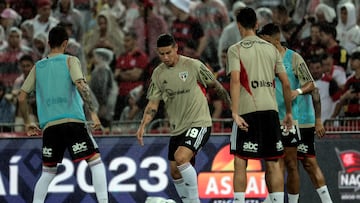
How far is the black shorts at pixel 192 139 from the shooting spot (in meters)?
14.1

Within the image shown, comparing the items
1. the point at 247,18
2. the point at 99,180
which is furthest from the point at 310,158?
the point at 99,180

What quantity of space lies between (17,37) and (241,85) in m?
8.73

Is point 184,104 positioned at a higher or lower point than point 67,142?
higher

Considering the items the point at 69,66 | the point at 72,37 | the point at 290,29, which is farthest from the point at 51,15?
the point at 69,66

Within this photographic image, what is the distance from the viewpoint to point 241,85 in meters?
13.2

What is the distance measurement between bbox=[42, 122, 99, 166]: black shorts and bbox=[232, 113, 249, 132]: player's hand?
2024 millimetres

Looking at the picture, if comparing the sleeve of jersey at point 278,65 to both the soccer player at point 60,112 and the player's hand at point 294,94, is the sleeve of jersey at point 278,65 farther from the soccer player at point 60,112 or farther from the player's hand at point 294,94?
the soccer player at point 60,112

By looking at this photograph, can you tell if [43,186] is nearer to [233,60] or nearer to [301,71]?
[233,60]

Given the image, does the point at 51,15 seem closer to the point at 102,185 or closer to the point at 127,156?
the point at 127,156

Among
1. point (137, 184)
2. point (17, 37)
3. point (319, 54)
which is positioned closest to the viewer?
point (137, 184)

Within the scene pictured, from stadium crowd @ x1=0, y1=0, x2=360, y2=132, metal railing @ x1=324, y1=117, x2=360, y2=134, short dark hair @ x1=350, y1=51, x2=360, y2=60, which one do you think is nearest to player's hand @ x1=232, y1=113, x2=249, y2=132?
metal railing @ x1=324, y1=117, x2=360, y2=134

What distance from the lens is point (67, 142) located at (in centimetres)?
1406

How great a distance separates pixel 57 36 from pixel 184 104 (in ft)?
5.81

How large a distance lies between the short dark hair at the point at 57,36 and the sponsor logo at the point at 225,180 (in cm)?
340
